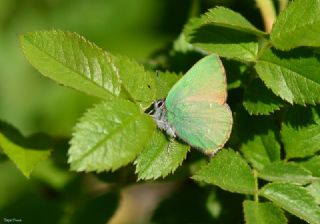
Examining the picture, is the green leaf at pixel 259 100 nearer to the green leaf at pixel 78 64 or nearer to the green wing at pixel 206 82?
the green wing at pixel 206 82

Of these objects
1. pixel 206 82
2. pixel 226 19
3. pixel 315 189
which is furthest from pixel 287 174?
pixel 226 19

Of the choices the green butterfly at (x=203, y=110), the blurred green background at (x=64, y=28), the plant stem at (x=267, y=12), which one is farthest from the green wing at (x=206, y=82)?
the blurred green background at (x=64, y=28)

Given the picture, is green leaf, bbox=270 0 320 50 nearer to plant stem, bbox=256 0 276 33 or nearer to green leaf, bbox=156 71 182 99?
green leaf, bbox=156 71 182 99

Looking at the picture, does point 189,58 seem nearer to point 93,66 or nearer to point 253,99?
point 253,99

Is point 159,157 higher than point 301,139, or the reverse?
point 159,157

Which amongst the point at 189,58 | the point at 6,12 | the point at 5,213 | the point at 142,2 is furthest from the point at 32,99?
the point at 189,58

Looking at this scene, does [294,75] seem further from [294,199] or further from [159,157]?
[159,157]
